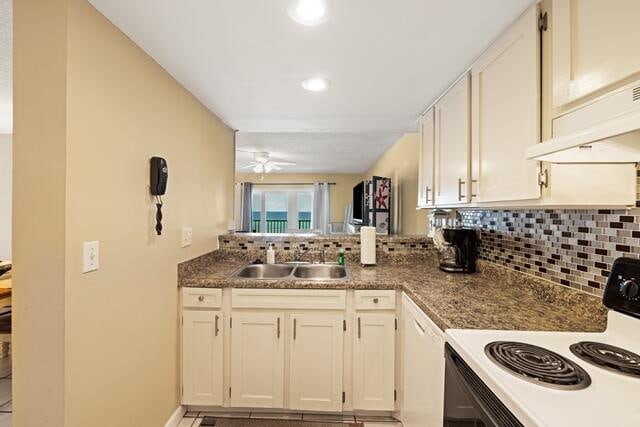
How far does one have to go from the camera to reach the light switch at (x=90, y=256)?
1086mm

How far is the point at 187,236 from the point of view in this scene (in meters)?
1.86

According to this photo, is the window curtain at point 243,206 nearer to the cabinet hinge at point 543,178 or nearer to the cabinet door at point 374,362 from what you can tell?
the cabinet door at point 374,362

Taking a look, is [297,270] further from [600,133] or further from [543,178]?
[600,133]

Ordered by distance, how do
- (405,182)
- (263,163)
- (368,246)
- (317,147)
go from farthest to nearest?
(263,163) < (317,147) < (405,182) < (368,246)

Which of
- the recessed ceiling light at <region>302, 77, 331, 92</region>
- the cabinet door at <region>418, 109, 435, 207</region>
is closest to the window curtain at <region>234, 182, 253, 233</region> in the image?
the cabinet door at <region>418, 109, 435, 207</region>

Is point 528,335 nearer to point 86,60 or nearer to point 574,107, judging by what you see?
point 574,107

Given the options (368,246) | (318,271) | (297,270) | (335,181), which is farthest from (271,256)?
(335,181)

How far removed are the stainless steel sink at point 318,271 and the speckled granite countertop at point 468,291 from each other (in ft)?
0.43

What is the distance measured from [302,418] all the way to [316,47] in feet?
6.77

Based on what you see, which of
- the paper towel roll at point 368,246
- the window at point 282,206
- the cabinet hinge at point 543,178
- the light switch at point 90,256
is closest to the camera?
the cabinet hinge at point 543,178

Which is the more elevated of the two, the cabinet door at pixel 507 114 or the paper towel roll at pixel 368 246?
the cabinet door at pixel 507 114

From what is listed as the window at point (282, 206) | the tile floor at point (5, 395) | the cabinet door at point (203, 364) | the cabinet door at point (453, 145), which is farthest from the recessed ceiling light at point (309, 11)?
the window at point (282, 206)

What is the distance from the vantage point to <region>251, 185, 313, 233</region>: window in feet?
24.0

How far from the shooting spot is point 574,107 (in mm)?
890
